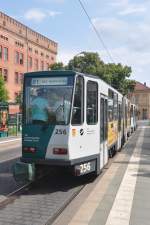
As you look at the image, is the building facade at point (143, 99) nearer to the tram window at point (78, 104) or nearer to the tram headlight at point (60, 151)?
the tram window at point (78, 104)

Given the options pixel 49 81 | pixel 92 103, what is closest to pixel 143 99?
pixel 92 103

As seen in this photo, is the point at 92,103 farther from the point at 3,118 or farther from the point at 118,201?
the point at 3,118

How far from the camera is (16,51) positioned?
244 feet

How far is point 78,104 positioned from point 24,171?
202 centimetres

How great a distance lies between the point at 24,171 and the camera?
1105cm

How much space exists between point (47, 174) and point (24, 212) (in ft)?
17.3

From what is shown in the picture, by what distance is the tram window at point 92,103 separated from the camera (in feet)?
39.1

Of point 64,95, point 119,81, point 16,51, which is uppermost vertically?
point 16,51

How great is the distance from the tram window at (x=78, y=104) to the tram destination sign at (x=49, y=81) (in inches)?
13.6

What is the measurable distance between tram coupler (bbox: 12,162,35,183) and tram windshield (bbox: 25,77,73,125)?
1089 millimetres

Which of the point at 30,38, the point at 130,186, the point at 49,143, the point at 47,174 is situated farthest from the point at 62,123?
the point at 30,38

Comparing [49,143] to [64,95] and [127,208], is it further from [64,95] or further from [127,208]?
[127,208]

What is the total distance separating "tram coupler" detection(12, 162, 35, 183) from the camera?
10992 millimetres

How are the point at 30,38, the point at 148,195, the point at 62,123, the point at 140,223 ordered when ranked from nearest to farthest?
Result: the point at 140,223
the point at 148,195
the point at 62,123
the point at 30,38
